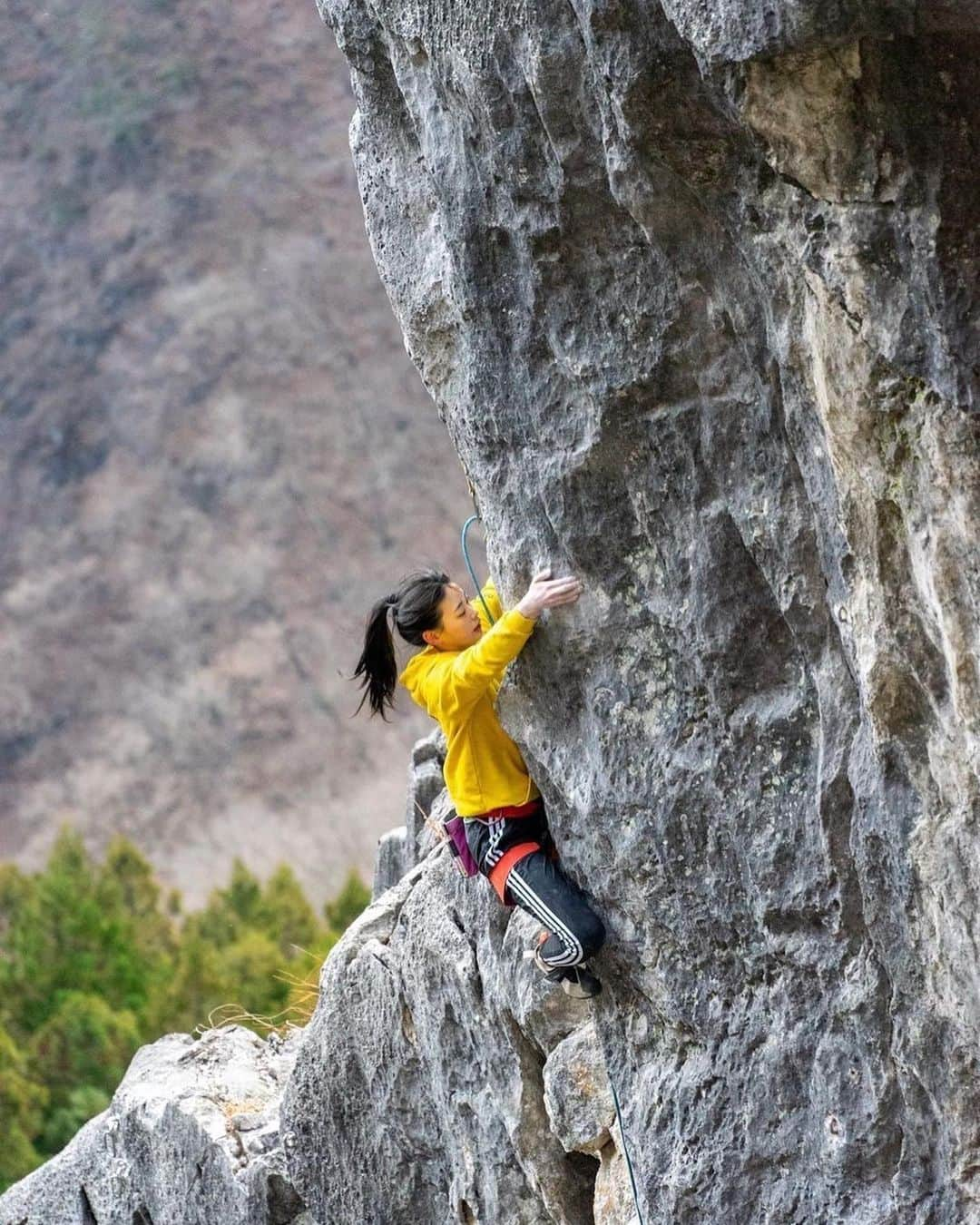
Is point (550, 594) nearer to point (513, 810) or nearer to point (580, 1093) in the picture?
point (513, 810)

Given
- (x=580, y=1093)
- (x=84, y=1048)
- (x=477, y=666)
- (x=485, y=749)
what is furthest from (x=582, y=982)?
(x=84, y=1048)

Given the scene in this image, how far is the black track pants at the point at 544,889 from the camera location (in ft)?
16.7

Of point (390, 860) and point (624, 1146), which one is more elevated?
point (624, 1146)

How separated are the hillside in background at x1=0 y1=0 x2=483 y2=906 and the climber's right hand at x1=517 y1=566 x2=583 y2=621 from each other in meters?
27.5

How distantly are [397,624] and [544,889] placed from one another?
1.09 metres

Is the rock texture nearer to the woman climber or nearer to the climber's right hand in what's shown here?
the woman climber

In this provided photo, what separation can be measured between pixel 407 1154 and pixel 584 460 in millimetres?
4024

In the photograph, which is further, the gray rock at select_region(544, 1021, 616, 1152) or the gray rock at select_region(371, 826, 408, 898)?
the gray rock at select_region(371, 826, 408, 898)

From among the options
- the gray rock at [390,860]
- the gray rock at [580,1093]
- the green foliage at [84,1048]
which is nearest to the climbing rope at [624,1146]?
the gray rock at [580,1093]

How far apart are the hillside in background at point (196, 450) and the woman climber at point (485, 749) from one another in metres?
26.6

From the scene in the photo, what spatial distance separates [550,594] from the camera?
4707 millimetres

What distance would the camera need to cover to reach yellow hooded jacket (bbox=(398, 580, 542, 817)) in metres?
5.13

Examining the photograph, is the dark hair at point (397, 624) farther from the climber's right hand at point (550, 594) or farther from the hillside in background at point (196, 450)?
the hillside in background at point (196, 450)

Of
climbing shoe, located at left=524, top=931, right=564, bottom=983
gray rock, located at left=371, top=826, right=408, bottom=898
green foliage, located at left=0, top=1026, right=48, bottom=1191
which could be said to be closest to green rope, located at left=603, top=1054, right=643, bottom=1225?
climbing shoe, located at left=524, top=931, right=564, bottom=983
